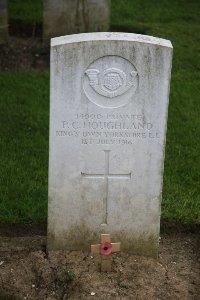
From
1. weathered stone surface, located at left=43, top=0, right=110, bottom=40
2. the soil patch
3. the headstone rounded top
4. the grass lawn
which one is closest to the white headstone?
the headstone rounded top

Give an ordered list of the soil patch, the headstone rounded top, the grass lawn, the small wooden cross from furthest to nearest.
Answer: the grass lawn
the small wooden cross
the soil patch
the headstone rounded top

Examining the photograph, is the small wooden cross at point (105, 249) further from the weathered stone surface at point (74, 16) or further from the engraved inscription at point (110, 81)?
the weathered stone surface at point (74, 16)

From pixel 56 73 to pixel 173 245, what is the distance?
67.1 inches

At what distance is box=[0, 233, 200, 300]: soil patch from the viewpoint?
15.1 ft

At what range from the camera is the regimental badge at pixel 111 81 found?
4.53 metres

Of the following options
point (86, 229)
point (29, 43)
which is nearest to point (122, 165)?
point (86, 229)

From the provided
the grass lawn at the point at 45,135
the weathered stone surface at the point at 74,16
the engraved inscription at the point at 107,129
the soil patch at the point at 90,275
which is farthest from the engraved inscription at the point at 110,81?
the weathered stone surface at the point at 74,16

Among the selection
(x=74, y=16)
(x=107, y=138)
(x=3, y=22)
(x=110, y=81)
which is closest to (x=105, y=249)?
(x=107, y=138)

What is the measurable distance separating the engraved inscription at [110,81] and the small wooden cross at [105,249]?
0.93 meters

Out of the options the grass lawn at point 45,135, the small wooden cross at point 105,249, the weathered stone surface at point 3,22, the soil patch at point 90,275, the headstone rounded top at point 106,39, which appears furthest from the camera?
the weathered stone surface at point 3,22

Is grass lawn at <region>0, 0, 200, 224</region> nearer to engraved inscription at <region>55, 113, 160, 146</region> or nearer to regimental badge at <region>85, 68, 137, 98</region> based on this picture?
engraved inscription at <region>55, 113, 160, 146</region>

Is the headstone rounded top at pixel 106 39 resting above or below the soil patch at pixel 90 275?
above

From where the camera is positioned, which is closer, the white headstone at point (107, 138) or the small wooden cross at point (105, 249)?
the white headstone at point (107, 138)

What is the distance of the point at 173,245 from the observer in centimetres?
530
